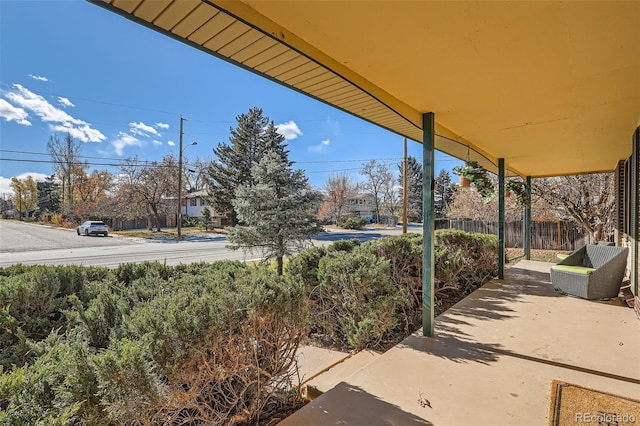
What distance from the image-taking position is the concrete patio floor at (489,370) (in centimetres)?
207

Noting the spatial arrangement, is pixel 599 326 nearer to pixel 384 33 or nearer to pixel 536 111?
pixel 536 111

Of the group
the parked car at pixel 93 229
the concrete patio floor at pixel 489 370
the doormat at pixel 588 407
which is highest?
the parked car at pixel 93 229

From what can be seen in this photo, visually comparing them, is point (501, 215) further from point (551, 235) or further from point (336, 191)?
point (336, 191)

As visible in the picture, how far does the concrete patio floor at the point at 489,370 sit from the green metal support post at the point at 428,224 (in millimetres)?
265

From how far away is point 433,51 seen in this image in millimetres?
2055

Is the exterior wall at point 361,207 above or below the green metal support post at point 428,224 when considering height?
above

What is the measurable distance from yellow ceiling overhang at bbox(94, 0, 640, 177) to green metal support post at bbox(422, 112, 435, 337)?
157 millimetres

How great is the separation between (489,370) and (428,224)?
1.52 m

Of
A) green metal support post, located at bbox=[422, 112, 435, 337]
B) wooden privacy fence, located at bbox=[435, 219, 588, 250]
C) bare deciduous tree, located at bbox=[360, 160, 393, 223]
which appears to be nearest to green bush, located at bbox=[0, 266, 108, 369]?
green metal support post, located at bbox=[422, 112, 435, 337]

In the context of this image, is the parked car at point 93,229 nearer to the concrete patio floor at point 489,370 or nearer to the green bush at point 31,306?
the green bush at point 31,306

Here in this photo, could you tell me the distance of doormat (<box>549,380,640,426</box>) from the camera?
6.50 ft

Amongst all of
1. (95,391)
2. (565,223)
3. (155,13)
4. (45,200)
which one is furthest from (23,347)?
(45,200)

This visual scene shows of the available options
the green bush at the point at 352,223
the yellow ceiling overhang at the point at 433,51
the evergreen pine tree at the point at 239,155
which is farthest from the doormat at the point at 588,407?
the green bush at the point at 352,223

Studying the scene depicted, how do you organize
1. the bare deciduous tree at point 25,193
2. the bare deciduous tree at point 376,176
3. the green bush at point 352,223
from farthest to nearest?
the bare deciduous tree at point 376,176 < the bare deciduous tree at point 25,193 < the green bush at point 352,223
